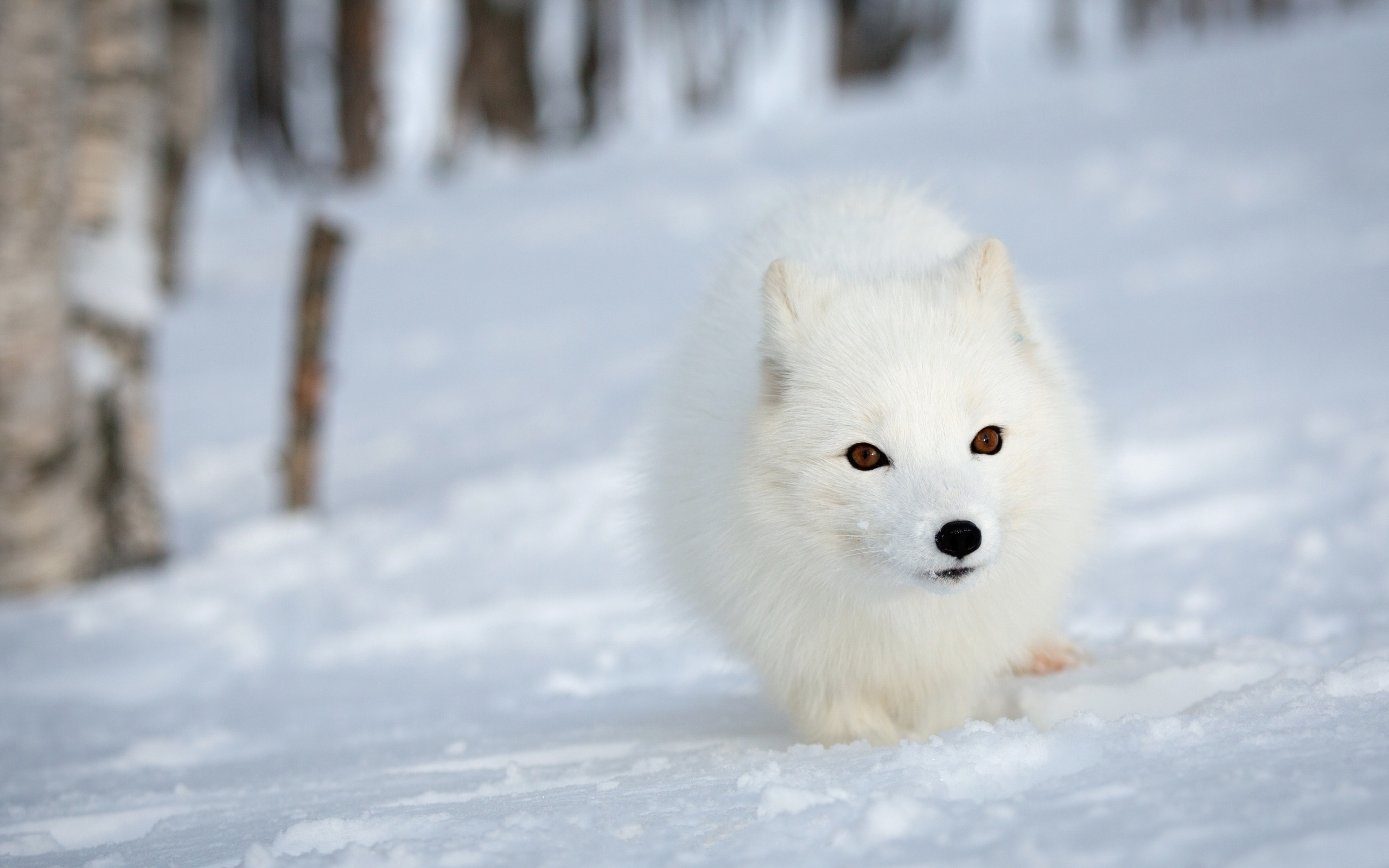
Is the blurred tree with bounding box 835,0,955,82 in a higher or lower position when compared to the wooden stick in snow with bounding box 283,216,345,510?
higher

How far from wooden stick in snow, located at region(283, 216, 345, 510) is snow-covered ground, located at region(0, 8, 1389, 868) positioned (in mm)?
249

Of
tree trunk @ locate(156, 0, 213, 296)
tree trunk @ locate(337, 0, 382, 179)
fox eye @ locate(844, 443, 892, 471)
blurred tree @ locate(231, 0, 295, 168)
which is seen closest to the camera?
fox eye @ locate(844, 443, 892, 471)

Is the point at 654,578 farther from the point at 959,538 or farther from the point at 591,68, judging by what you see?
the point at 591,68

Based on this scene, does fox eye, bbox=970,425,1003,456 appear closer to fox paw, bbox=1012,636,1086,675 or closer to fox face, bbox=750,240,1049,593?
fox face, bbox=750,240,1049,593

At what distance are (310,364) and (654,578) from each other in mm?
3356

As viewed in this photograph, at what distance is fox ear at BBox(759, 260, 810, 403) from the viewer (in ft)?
9.00

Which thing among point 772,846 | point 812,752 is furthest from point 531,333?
point 772,846

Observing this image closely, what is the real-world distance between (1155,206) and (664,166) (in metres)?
5.88

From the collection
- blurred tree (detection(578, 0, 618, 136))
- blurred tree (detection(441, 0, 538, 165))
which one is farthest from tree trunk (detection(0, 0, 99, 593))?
blurred tree (detection(578, 0, 618, 136))

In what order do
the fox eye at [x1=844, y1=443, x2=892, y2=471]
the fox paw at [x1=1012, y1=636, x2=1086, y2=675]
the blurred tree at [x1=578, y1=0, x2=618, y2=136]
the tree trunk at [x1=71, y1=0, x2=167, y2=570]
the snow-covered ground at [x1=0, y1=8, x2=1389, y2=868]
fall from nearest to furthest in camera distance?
the snow-covered ground at [x1=0, y1=8, x2=1389, y2=868] < the fox eye at [x1=844, y1=443, x2=892, y2=471] < the fox paw at [x1=1012, y1=636, x2=1086, y2=675] < the tree trunk at [x1=71, y1=0, x2=167, y2=570] < the blurred tree at [x1=578, y1=0, x2=618, y2=136]

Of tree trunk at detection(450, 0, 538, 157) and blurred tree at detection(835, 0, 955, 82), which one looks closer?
tree trunk at detection(450, 0, 538, 157)

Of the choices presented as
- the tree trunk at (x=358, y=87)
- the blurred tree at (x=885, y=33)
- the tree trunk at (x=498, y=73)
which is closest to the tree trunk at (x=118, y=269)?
the tree trunk at (x=358, y=87)

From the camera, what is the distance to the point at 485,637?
470cm

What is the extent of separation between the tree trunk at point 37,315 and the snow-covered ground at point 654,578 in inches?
12.2
